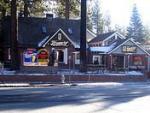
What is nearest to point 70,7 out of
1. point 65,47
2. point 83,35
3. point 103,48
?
point 103,48

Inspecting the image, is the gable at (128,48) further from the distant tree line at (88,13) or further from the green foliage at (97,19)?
the green foliage at (97,19)

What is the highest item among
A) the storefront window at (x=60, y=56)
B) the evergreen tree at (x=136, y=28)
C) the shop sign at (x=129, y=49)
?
the evergreen tree at (x=136, y=28)

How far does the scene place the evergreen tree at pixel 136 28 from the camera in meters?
106

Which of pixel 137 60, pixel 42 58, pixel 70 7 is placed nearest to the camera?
pixel 42 58

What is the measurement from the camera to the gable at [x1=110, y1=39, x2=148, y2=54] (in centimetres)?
6011

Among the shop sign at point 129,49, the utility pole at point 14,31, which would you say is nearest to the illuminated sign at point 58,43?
the shop sign at point 129,49

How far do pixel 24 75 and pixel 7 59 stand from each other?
77.7 ft

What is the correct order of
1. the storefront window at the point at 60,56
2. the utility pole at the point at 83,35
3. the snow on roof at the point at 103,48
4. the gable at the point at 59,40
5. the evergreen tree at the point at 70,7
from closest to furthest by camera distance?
the utility pole at the point at 83,35 → the gable at the point at 59,40 → the storefront window at the point at 60,56 → the snow on roof at the point at 103,48 → the evergreen tree at the point at 70,7

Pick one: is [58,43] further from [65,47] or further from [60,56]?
[60,56]

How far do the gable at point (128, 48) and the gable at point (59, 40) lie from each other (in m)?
6.07

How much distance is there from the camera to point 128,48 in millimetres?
60812

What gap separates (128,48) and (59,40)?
9.44m

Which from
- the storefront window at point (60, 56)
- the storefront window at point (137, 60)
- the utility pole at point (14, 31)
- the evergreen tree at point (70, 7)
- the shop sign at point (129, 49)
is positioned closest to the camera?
the utility pole at point (14, 31)

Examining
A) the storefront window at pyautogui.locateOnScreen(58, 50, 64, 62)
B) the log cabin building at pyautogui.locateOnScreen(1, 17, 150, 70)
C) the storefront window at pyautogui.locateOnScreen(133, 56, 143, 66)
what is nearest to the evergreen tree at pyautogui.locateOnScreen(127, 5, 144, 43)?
the storefront window at pyautogui.locateOnScreen(133, 56, 143, 66)
